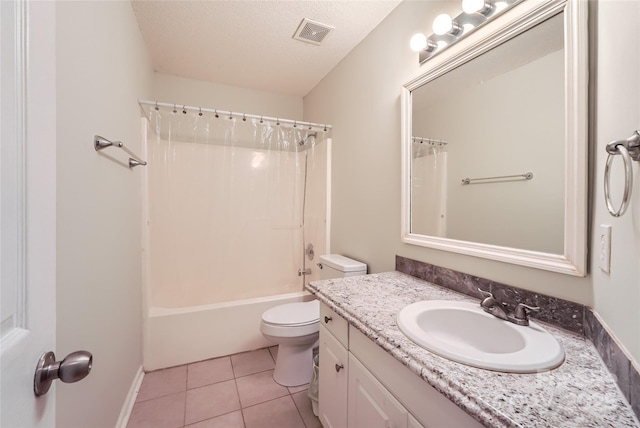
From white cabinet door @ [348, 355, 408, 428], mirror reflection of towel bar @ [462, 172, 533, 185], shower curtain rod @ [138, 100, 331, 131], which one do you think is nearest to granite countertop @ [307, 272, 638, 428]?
white cabinet door @ [348, 355, 408, 428]

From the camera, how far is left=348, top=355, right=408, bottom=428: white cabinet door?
799 millimetres

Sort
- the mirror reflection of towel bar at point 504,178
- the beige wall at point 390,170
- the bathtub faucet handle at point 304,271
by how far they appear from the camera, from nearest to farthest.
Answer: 1. the beige wall at point 390,170
2. the mirror reflection of towel bar at point 504,178
3. the bathtub faucet handle at point 304,271

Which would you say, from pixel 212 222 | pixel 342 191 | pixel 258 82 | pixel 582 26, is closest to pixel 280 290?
pixel 212 222

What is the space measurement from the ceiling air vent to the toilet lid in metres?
2.00

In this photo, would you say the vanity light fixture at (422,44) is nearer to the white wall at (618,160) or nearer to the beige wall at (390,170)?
the beige wall at (390,170)

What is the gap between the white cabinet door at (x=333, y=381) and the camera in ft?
3.58

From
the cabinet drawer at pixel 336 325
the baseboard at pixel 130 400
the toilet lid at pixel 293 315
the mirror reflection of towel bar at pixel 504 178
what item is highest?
the mirror reflection of towel bar at pixel 504 178

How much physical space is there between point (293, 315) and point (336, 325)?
0.74 m

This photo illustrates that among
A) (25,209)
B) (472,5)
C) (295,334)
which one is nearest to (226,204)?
(295,334)

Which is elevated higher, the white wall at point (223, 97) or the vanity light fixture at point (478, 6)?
the white wall at point (223, 97)

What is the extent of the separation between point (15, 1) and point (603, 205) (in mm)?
1365

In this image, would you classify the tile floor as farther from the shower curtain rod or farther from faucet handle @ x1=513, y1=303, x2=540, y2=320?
the shower curtain rod

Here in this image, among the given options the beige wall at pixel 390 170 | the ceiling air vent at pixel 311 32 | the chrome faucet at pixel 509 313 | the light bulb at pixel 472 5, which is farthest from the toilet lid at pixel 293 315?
the ceiling air vent at pixel 311 32

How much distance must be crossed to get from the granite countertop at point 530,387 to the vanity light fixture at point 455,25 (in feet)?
4.11
